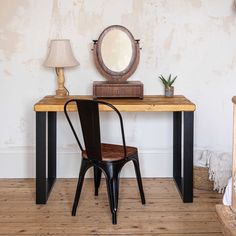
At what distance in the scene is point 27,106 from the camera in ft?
12.1

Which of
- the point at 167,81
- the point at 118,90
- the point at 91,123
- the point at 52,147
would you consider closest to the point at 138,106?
the point at 118,90

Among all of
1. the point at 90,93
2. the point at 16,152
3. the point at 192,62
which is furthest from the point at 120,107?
the point at 16,152

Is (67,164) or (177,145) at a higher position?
(177,145)

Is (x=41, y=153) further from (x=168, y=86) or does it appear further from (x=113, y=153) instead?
(x=168, y=86)

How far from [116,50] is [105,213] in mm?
1395

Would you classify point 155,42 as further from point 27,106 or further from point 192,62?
point 27,106

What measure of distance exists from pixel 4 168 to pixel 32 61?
3.29 ft

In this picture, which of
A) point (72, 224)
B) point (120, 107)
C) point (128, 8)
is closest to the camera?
point (72, 224)

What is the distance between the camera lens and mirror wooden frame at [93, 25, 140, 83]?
3475 millimetres

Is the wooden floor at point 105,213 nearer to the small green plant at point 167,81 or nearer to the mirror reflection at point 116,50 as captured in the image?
the small green plant at point 167,81

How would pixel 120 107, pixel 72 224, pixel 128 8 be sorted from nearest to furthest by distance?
1. pixel 72 224
2. pixel 120 107
3. pixel 128 8

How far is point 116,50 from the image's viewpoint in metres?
3.51

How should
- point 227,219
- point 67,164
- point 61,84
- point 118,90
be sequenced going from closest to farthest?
point 227,219 → point 118,90 → point 61,84 → point 67,164

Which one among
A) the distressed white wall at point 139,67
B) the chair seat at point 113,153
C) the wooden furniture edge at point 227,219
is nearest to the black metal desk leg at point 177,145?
the distressed white wall at point 139,67
